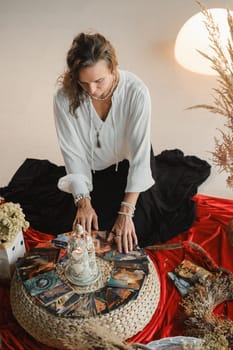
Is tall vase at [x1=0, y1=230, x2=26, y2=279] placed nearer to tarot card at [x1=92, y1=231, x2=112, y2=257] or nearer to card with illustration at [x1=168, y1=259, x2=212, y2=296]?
tarot card at [x1=92, y1=231, x2=112, y2=257]

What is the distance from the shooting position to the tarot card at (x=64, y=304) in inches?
52.1

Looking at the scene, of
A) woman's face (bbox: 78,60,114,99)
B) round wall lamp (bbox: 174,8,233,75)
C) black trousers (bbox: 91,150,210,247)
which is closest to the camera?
woman's face (bbox: 78,60,114,99)

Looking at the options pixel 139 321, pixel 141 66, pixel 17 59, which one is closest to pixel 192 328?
pixel 139 321

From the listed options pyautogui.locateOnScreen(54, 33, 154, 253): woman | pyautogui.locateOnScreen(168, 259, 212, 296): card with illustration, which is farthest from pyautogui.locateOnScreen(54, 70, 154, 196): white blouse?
pyautogui.locateOnScreen(168, 259, 212, 296): card with illustration

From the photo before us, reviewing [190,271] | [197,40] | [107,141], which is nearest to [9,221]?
[107,141]

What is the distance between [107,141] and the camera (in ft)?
5.68

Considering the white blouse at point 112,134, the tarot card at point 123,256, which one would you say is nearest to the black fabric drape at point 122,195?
the white blouse at point 112,134

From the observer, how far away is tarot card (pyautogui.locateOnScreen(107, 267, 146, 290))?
140 cm

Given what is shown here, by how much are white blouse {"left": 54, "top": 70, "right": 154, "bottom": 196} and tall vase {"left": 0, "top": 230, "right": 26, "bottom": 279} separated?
1.02 ft

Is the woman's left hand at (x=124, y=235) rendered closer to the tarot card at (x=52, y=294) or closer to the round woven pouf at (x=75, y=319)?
the round woven pouf at (x=75, y=319)

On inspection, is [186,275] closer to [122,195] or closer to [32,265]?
[122,195]

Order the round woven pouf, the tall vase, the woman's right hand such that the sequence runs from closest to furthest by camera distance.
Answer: the round woven pouf → the tall vase → the woman's right hand

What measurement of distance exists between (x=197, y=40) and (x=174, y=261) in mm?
1503

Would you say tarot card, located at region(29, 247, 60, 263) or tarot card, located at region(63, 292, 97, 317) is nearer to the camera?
tarot card, located at region(63, 292, 97, 317)
